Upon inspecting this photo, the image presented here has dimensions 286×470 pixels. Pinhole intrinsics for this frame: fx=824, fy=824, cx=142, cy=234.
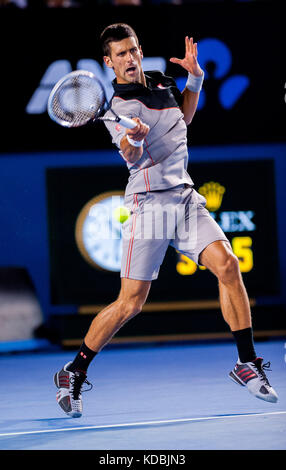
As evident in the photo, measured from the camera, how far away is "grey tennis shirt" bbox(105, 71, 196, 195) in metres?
4.11

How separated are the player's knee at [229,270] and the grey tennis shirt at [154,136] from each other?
47 centimetres

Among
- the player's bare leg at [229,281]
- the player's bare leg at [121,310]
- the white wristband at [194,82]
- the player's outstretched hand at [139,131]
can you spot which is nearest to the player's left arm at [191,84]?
the white wristband at [194,82]

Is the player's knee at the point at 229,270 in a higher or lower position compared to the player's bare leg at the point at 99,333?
higher

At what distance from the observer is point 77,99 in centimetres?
403

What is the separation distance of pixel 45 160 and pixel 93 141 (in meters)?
1.18

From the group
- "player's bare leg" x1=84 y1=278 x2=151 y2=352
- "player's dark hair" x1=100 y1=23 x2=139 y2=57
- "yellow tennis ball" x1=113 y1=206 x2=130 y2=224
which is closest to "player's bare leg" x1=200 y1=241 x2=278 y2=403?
"player's bare leg" x1=84 y1=278 x2=151 y2=352

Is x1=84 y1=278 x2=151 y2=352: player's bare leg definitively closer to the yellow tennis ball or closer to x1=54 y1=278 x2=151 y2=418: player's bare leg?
x1=54 y1=278 x2=151 y2=418: player's bare leg

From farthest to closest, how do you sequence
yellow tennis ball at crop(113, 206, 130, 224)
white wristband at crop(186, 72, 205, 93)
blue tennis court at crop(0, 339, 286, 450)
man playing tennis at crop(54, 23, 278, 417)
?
yellow tennis ball at crop(113, 206, 130, 224) → white wristband at crop(186, 72, 205, 93) → man playing tennis at crop(54, 23, 278, 417) → blue tennis court at crop(0, 339, 286, 450)

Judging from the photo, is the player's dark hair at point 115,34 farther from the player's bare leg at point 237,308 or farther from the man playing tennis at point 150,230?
the player's bare leg at point 237,308

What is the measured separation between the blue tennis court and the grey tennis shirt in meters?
1.16

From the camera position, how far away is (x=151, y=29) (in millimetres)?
7871

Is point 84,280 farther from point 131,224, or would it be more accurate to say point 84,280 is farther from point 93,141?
point 131,224

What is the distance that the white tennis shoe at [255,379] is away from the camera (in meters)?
3.92
